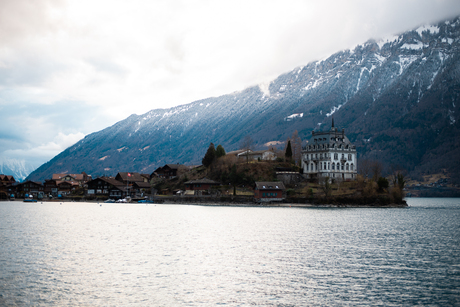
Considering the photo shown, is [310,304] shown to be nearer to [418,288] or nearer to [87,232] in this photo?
[418,288]

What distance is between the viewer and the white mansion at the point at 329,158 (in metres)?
144

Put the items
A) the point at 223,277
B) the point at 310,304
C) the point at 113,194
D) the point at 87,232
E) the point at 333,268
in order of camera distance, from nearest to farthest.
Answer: the point at 310,304 → the point at 223,277 → the point at 333,268 → the point at 87,232 → the point at 113,194

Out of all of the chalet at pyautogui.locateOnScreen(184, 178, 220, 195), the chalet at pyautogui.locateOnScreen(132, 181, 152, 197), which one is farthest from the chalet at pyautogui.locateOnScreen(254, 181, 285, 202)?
the chalet at pyautogui.locateOnScreen(132, 181, 152, 197)

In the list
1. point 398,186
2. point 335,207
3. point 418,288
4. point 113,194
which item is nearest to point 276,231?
point 418,288

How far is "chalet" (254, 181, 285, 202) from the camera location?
13138cm

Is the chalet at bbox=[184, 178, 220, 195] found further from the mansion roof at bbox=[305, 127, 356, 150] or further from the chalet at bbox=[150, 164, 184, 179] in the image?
the mansion roof at bbox=[305, 127, 356, 150]

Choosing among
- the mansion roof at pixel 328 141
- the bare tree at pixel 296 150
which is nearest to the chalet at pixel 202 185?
the bare tree at pixel 296 150

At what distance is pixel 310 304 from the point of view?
2745cm

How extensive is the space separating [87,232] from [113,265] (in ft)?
87.0

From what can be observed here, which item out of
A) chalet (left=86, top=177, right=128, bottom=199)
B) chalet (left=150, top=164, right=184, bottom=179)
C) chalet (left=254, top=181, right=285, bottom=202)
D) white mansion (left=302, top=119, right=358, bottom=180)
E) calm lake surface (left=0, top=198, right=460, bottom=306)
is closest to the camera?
calm lake surface (left=0, top=198, right=460, bottom=306)

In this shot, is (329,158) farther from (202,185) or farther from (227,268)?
(227,268)

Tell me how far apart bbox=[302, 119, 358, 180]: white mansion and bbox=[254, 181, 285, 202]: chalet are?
1711 centimetres

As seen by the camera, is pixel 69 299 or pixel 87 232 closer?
pixel 69 299

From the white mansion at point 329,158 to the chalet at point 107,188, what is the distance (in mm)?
82001
